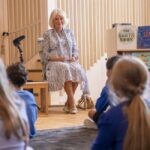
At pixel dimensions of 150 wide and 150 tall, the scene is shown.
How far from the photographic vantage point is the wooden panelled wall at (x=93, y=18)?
5.32m

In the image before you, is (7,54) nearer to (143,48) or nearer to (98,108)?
(143,48)

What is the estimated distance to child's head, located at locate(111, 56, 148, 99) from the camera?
1.34m

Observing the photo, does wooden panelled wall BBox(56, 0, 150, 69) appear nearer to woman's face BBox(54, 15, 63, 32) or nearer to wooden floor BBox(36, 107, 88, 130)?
woman's face BBox(54, 15, 63, 32)

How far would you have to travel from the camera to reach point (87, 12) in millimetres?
5453

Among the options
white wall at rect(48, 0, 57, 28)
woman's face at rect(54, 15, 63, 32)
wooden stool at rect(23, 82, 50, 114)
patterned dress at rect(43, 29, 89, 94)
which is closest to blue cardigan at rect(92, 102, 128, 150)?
wooden stool at rect(23, 82, 50, 114)

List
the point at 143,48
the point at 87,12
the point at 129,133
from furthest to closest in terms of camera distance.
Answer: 1. the point at 87,12
2. the point at 143,48
3. the point at 129,133

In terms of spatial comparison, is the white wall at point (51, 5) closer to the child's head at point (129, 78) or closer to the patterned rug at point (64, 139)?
the patterned rug at point (64, 139)

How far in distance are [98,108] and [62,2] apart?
3005 mm

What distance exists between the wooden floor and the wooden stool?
124 millimetres

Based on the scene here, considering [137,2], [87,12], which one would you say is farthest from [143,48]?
[137,2]

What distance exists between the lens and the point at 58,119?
3.91 m

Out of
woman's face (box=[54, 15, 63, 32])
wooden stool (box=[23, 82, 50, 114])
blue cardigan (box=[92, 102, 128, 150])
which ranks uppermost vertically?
woman's face (box=[54, 15, 63, 32])

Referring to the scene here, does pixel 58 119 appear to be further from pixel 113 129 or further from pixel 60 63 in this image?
pixel 113 129

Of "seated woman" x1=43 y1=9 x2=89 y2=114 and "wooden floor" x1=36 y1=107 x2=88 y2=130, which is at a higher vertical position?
"seated woman" x1=43 y1=9 x2=89 y2=114
